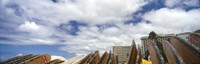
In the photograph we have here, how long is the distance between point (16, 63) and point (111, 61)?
2270mm

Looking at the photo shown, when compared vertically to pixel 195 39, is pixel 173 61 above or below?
below

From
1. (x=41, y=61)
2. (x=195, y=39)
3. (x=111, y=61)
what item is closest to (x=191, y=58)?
(x=195, y=39)

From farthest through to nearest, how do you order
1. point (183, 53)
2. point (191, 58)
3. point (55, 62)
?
1. point (55, 62)
2. point (183, 53)
3. point (191, 58)

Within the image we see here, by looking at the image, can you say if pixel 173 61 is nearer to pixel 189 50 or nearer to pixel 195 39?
pixel 189 50

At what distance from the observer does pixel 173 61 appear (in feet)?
10.0

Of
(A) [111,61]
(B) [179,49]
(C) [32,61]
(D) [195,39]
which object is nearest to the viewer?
(B) [179,49]

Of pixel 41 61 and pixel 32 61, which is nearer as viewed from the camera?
pixel 32 61

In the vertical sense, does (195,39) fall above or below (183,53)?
above

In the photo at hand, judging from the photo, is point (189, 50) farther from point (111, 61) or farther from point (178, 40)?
point (111, 61)

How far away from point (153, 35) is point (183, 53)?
2.73 metres

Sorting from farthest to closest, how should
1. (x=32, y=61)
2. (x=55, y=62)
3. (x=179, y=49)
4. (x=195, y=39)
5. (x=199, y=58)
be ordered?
(x=55, y=62)
(x=32, y=61)
(x=195, y=39)
(x=179, y=49)
(x=199, y=58)

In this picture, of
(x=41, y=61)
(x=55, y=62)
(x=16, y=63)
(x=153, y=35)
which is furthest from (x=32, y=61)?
(x=153, y=35)

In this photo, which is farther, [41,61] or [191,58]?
[41,61]

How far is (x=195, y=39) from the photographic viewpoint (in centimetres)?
443
